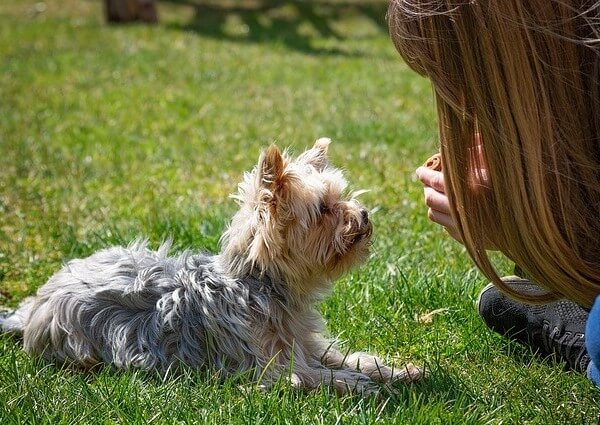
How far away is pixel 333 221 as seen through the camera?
3701 millimetres

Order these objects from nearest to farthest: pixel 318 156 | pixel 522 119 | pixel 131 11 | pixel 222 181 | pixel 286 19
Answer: pixel 522 119 → pixel 318 156 → pixel 222 181 → pixel 131 11 → pixel 286 19

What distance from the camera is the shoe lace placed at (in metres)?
3.64

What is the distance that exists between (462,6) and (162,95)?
A: 20.8 ft

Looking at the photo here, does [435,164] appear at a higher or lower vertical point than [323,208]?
higher

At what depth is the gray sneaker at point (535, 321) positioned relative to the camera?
12.3ft

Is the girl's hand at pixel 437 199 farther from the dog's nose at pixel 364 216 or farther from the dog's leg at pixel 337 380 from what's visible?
the dog's leg at pixel 337 380

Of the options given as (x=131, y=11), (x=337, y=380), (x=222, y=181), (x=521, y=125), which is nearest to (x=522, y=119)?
(x=521, y=125)

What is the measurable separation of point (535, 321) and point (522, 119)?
1.18 metres

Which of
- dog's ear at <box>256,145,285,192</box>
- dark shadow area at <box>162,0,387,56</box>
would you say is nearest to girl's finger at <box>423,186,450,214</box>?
dog's ear at <box>256,145,285,192</box>

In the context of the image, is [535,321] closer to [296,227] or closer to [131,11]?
[296,227]

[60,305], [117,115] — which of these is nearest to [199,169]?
[117,115]

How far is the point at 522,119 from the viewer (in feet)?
9.68

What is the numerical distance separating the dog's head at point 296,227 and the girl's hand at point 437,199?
0.37 meters

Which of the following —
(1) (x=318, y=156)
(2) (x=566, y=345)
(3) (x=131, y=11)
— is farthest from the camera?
(3) (x=131, y=11)
